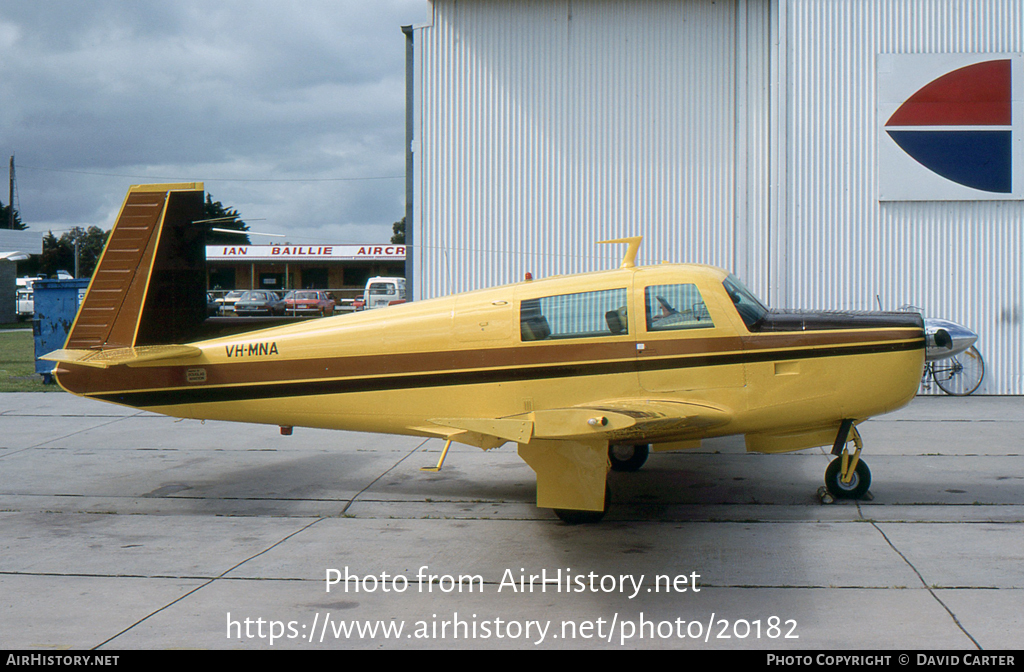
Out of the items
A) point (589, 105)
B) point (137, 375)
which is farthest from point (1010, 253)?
point (137, 375)

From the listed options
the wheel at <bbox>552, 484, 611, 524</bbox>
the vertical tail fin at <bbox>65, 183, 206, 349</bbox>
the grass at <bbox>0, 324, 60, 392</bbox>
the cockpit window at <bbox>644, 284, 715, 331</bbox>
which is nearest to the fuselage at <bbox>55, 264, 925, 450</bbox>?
the cockpit window at <bbox>644, 284, 715, 331</bbox>

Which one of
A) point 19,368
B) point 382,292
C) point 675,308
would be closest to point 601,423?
point 675,308

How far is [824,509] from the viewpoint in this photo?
6.86 m

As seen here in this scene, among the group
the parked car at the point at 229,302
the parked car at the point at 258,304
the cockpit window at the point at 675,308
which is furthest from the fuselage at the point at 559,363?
the parked car at the point at 229,302

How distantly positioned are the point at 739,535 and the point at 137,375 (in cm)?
550

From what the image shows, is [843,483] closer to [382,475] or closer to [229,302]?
[382,475]

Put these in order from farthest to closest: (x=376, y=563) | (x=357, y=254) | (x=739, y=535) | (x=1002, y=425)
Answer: (x=357, y=254), (x=1002, y=425), (x=739, y=535), (x=376, y=563)

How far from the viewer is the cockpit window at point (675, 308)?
259 inches

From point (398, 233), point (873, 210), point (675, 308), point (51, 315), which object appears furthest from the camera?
point (398, 233)

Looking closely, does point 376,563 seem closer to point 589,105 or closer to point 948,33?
point 589,105

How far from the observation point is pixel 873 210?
13055mm

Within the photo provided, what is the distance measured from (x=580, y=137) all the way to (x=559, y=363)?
8.15 meters

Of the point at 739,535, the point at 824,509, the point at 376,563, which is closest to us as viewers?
the point at 376,563

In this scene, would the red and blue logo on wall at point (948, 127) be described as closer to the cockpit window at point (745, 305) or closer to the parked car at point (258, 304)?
the cockpit window at point (745, 305)
